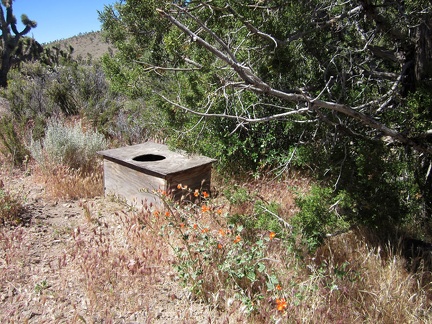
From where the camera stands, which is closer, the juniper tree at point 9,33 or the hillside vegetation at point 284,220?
the hillside vegetation at point 284,220

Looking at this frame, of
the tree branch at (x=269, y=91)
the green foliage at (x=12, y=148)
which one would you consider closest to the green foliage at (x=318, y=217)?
the tree branch at (x=269, y=91)

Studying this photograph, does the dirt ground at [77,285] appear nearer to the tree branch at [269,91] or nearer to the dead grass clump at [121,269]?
the dead grass clump at [121,269]

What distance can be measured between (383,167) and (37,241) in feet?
9.63

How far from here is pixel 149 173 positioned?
3781 mm

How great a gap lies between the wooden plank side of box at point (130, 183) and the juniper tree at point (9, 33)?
663 inches

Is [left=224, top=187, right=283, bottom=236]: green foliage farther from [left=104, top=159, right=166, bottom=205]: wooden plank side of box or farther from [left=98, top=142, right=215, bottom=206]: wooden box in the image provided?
[left=104, top=159, right=166, bottom=205]: wooden plank side of box

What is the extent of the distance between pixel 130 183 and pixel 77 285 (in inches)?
58.9

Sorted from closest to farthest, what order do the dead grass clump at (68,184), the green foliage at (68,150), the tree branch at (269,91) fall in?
the tree branch at (269,91)
the dead grass clump at (68,184)
the green foliage at (68,150)

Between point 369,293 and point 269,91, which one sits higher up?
point 269,91

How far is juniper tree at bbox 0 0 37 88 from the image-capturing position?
19172mm

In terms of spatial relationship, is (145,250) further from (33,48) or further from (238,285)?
(33,48)

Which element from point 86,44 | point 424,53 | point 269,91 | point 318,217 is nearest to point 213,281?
point 318,217

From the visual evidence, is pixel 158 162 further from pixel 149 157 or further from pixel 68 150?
pixel 68 150

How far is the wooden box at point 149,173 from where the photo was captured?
12.2ft
